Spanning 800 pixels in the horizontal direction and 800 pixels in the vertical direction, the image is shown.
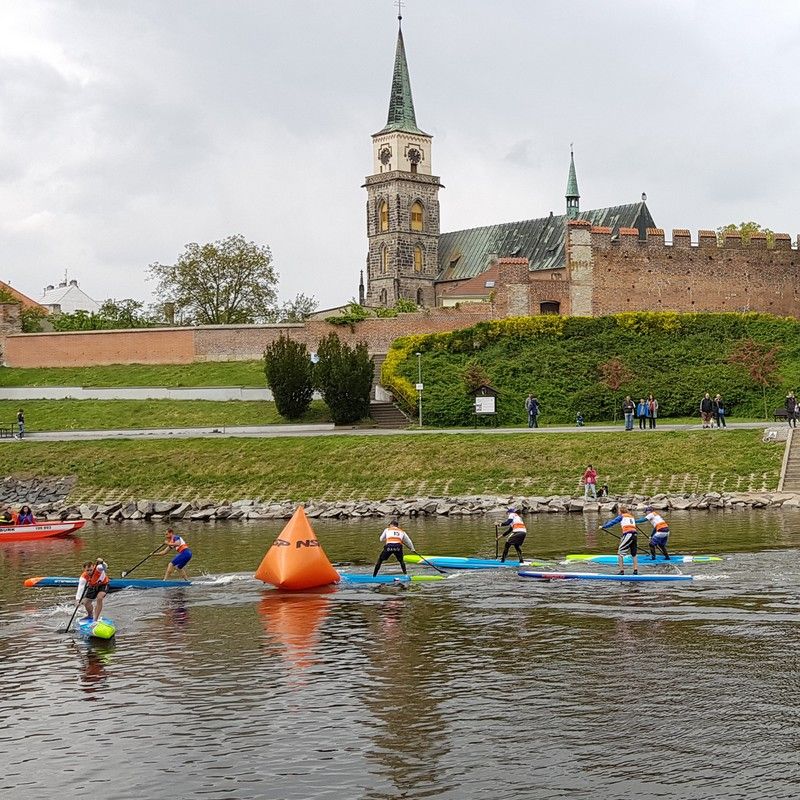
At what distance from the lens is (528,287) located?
64000 mm

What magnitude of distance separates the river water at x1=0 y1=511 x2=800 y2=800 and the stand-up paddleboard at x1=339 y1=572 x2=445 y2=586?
574 mm

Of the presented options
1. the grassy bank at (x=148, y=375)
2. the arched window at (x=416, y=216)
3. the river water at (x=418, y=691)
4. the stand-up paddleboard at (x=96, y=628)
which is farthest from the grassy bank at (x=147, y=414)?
the arched window at (x=416, y=216)

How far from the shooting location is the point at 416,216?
106812 mm

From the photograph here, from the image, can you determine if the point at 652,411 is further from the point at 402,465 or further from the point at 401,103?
the point at 401,103

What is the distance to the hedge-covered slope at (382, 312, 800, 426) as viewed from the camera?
53312mm

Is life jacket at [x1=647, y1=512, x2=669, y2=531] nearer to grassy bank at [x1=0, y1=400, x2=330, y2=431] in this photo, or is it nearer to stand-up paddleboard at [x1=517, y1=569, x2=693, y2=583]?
stand-up paddleboard at [x1=517, y1=569, x2=693, y2=583]

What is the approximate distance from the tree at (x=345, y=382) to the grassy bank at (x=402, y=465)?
19.7 feet

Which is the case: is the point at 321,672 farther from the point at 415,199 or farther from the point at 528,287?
the point at 415,199

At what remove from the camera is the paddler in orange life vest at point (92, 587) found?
2112cm

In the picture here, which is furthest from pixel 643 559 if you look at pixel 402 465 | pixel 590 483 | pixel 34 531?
pixel 34 531

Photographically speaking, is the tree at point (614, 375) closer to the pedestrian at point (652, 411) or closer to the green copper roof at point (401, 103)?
the pedestrian at point (652, 411)

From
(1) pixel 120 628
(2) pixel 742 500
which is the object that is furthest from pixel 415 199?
(1) pixel 120 628

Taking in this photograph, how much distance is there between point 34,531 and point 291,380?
20.1 m

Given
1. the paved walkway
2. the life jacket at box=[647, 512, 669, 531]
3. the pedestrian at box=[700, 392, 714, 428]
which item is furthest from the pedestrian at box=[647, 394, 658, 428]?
the life jacket at box=[647, 512, 669, 531]
